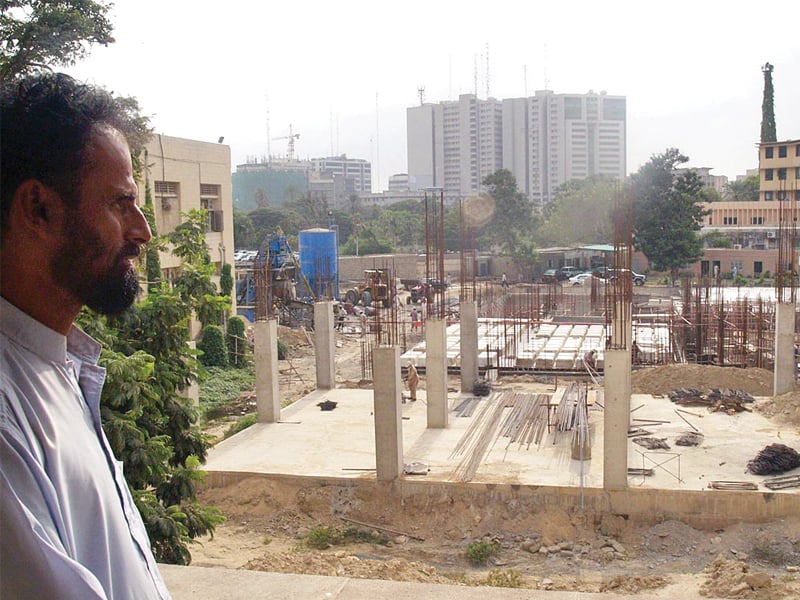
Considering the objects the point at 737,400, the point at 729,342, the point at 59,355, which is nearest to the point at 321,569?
the point at 59,355

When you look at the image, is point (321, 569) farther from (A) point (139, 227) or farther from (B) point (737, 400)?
(B) point (737, 400)

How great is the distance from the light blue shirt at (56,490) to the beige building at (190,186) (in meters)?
15.3

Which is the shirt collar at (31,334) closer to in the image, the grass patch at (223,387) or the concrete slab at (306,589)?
the concrete slab at (306,589)

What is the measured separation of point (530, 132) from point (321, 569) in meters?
80.2

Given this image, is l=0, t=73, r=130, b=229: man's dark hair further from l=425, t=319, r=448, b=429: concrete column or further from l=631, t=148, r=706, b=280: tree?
l=631, t=148, r=706, b=280: tree

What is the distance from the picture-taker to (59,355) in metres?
1.10

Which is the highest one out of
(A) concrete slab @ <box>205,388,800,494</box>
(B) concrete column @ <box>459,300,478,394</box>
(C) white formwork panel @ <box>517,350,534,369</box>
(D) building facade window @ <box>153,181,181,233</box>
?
(D) building facade window @ <box>153,181,181,233</box>

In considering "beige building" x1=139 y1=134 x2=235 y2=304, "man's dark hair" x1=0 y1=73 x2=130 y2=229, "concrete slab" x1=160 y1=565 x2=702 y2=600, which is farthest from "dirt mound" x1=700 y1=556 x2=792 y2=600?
"beige building" x1=139 y1=134 x2=235 y2=304

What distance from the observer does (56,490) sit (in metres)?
0.98

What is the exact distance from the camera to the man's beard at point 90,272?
107 cm

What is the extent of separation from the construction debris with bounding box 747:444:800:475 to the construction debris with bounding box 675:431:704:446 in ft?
3.55

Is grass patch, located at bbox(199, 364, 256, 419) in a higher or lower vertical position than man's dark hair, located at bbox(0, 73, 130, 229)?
lower

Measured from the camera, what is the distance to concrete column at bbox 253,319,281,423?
12.4 metres

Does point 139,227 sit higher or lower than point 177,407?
higher
